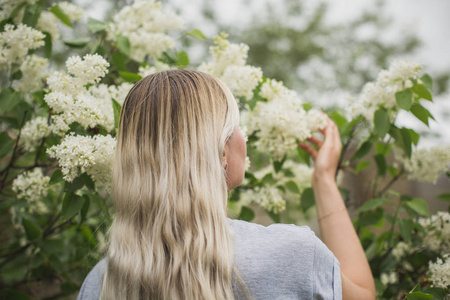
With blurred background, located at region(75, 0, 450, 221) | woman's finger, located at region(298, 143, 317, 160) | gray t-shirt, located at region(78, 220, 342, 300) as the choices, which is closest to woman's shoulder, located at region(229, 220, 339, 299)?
gray t-shirt, located at region(78, 220, 342, 300)

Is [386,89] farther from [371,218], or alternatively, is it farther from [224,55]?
[224,55]

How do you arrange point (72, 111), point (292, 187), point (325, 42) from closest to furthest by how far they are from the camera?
point (72, 111) < point (292, 187) < point (325, 42)

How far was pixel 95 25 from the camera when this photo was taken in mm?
1602

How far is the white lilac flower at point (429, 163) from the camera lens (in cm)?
169

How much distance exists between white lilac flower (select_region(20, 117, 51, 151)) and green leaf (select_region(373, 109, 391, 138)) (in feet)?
4.44

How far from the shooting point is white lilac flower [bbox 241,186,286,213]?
1.65 meters

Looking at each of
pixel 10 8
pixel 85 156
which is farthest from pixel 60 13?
pixel 85 156

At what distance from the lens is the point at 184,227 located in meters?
0.85

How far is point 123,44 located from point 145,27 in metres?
0.20

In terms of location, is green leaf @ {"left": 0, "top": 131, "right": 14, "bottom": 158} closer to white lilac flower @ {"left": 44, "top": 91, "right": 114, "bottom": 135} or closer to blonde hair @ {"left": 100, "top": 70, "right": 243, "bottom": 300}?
white lilac flower @ {"left": 44, "top": 91, "right": 114, "bottom": 135}

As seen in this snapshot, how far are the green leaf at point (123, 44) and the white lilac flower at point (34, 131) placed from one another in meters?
0.47

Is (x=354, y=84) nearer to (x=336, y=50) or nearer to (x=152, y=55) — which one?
(x=336, y=50)

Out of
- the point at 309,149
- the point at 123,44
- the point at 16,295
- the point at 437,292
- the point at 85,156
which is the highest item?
the point at 123,44

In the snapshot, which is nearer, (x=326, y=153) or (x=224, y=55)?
(x=326, y=153)
